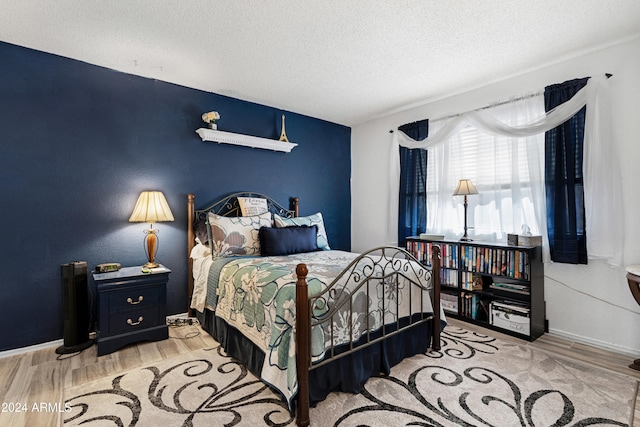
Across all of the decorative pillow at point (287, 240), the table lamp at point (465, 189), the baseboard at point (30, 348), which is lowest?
the baseboard at point (30, 348)

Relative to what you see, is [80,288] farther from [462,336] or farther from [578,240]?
[578,240]

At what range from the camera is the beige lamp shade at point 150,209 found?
2.86m

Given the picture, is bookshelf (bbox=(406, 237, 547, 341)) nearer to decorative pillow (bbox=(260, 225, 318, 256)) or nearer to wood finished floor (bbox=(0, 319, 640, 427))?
wood finished floor (bbox=(0, 319, 640, 427))

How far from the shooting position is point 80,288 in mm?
2646

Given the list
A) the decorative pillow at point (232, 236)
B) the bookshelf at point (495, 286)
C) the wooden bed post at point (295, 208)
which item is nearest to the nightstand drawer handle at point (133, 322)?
the decorative pillow at point (232, 236)

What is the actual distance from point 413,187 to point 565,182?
1.60 m

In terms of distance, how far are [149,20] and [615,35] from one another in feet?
12.0

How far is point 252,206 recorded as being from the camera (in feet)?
12.2

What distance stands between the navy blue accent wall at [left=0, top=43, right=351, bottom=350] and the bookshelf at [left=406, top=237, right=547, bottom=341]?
260cm

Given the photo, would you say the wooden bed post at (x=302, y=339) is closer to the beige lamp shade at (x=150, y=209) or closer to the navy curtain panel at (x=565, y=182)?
the beige lamp shade at (x=150, y=209)

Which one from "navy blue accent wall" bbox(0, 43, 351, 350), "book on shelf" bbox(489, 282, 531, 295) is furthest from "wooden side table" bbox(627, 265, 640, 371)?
"navy blue accent wall" bbox(0, 43, 351, 350)

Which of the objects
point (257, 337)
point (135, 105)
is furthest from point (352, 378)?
point (135, 105)

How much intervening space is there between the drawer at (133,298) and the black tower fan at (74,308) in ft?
1.10

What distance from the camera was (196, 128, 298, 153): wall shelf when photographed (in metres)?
3.47
